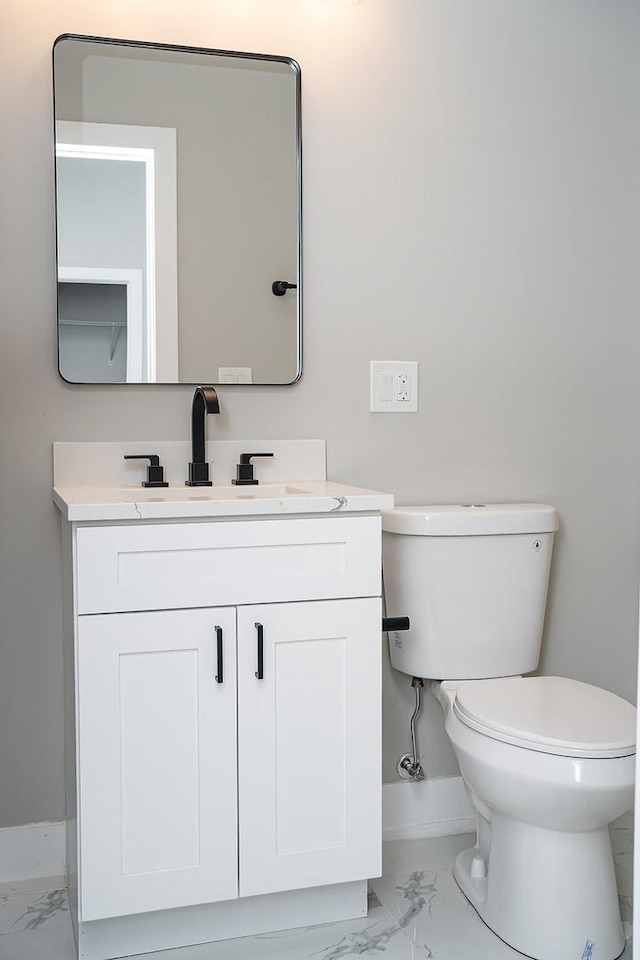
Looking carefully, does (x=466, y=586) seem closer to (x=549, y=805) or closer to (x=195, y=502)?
(x=549, y=805)

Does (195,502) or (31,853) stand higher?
(195,502)

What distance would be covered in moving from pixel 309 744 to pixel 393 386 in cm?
88

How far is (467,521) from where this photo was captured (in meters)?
1.99

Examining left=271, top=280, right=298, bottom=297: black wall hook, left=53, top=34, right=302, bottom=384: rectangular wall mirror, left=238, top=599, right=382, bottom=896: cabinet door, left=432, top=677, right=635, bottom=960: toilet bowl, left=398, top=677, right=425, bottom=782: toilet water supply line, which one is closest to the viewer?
left=432, top=677, right=635, bottom=960: toilet bowl

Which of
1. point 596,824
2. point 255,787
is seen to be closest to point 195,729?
point 255,787

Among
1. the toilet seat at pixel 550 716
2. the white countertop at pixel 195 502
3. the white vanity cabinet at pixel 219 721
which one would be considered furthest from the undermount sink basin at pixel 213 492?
the toilet seat at pixel 550 716

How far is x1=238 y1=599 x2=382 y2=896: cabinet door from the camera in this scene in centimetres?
166

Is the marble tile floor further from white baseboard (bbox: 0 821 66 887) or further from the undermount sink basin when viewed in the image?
the undermount sink basin

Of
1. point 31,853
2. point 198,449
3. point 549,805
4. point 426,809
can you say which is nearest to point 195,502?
point 198,449

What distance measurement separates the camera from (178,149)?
1.99 m

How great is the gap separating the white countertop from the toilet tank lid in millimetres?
169

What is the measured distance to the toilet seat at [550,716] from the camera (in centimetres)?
156

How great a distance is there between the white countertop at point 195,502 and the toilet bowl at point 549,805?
0.47 m

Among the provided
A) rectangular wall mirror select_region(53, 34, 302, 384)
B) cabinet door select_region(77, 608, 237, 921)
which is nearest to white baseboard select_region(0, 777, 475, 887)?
cabinet door select_region(77, 608, 237, 921)
